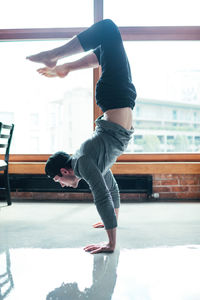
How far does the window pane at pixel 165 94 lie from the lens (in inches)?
151

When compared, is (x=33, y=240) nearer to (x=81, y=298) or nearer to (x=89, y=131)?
(x=81, y=298)

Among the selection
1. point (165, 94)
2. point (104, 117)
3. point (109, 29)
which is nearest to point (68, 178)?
point (104, 117)

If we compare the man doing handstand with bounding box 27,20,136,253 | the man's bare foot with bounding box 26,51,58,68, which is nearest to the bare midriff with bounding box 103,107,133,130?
the man doing handstand with bounding box 27,20,136,253

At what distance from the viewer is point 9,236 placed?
82.4 inches

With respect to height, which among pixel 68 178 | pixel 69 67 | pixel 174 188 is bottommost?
pixel 174 188

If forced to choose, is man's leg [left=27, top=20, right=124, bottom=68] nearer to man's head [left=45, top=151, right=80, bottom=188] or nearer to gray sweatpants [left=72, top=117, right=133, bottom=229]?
gray sweatpants [left=72, top=117, right=133, bottom=229]

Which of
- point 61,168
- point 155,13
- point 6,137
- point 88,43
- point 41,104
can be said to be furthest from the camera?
point 41,104

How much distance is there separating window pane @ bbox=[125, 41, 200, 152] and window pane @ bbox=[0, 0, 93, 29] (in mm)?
711

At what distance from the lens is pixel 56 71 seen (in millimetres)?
1716

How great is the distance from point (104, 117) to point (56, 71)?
40 centimetres

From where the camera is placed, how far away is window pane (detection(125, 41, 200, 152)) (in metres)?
3.84

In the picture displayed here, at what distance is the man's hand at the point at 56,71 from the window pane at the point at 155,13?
7.83ft

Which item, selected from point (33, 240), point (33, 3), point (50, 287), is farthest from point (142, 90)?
point (50, 287)

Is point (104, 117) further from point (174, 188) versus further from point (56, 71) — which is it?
point (174, 188)
